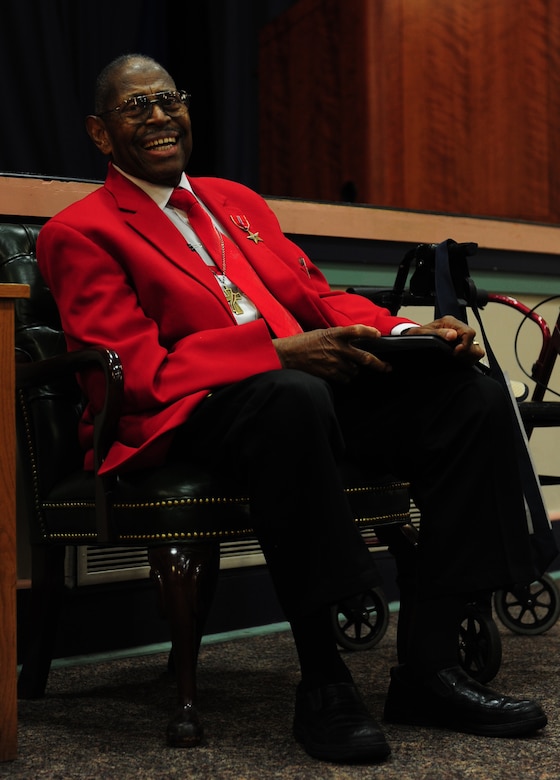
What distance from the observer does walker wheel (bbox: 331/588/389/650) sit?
8.17 feet

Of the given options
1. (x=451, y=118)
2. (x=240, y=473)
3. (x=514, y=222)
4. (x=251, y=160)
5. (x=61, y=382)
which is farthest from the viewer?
(x=251, y=160)

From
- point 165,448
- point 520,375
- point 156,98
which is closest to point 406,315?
point 520,375

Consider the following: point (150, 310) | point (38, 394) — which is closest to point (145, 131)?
point (150, 310)

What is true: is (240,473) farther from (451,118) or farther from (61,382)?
(451,118)

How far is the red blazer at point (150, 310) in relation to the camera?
1.81 m

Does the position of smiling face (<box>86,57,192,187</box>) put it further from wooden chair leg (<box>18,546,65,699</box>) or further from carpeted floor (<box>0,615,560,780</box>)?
carpeted floor (<box>0,615,560,780</box>)

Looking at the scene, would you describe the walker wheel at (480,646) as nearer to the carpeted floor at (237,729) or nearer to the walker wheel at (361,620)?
the carpeted floor at (237,729)

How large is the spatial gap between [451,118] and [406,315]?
914 millimetres

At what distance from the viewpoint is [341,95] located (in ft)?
12.0

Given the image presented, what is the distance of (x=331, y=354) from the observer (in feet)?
5.97

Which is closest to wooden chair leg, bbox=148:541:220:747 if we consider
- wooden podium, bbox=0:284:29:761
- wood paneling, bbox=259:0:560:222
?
wooden podium, bbox=0:284:29:761

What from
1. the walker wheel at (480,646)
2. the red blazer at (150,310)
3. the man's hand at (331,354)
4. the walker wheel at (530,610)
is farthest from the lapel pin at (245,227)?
the walker wheel at (530,610)

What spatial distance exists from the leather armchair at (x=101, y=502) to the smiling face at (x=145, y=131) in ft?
0.98

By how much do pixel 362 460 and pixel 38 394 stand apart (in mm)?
649
